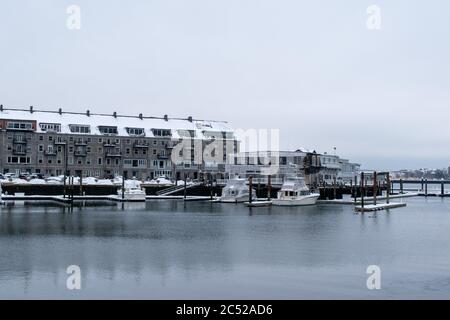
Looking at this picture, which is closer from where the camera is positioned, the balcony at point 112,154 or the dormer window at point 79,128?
the dormer window at point 79,128

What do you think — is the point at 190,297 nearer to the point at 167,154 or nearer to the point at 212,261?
the point at 212,261

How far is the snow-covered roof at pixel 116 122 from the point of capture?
121188 millimetres

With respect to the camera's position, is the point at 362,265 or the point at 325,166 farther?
the point at 325,166

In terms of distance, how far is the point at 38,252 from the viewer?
113 ft

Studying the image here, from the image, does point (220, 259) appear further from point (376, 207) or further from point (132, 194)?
point (132, 194)

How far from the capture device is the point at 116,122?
129 meters

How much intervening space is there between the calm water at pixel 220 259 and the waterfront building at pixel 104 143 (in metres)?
63.3

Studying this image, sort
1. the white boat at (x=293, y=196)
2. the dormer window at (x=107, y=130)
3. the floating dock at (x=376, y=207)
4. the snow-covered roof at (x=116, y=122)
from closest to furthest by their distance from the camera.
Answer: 1. the floating dock at (x=376, y=207)
2. the white boat at (x=293, y=196)
3. the snow-covered roof at (x=116, y=122)
4. the dormer window at (x=107, y=130)

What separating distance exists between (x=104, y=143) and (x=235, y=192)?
117 feet

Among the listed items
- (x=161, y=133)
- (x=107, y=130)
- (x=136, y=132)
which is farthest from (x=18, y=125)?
(x=161, y=133)

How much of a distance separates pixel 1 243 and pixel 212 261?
15127 millimetres

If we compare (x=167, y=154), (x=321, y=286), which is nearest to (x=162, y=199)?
(x=167, y=154)

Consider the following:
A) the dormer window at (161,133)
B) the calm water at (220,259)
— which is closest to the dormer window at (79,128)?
the dormer window at (161,133)

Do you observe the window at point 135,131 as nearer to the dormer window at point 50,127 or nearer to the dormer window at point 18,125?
the dormer window at point 50,127
